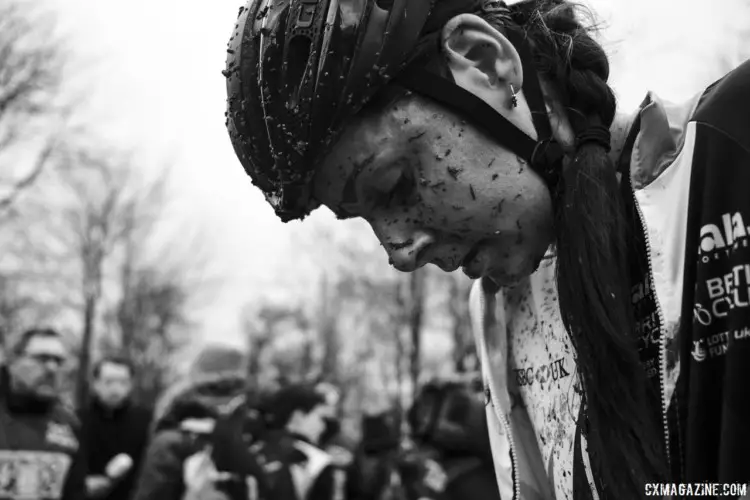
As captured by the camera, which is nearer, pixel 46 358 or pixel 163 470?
pixel 163 470

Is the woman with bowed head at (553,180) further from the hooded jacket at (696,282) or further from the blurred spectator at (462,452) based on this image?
the blurred spectator at (462,452)

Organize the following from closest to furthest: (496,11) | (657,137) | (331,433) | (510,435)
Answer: (657,137) → (496,11) → (510,435) → (331,433)

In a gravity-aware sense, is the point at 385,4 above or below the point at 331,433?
above

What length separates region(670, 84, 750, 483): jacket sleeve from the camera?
120cm

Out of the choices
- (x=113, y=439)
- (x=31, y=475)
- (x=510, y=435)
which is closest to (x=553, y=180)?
(x=510, y=435)

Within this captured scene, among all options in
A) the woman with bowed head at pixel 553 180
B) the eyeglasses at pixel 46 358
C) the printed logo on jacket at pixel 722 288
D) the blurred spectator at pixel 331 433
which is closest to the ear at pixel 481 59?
the woman with bowed head at pixel 553 180

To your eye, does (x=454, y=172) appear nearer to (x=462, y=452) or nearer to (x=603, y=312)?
(x=603, y=312)

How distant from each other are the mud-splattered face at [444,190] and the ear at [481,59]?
88mm

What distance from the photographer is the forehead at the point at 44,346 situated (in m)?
6.42

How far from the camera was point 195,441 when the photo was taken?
20.2 ft

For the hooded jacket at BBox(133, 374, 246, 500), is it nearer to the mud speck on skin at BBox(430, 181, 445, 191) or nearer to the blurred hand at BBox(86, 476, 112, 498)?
the blurred hand at BBox(86, 476, 112, 498)

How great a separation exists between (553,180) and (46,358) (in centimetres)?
580

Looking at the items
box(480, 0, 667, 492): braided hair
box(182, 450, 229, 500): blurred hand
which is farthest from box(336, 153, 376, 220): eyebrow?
box(182, 450, 229, 500): blurred hand

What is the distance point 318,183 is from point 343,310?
3314 centimetres
